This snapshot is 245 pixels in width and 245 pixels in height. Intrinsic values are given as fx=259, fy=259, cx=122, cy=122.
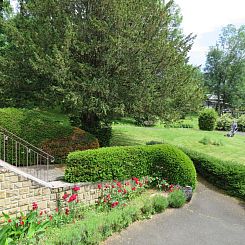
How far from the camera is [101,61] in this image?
10.5 meters

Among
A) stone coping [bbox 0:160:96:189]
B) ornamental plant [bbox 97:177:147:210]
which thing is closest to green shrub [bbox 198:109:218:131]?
ornamental plant [bbox 97:177:147:210]

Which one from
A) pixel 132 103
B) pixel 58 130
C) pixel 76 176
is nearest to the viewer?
pixel 76 176

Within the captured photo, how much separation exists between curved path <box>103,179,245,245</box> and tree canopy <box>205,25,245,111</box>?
36.4 meters

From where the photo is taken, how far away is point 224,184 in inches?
367

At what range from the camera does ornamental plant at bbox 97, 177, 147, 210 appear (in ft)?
23.6

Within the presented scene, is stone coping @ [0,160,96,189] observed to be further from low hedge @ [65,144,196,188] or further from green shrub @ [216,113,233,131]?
green shrub @ [216,113,233,131]

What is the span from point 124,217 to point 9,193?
9.01ft

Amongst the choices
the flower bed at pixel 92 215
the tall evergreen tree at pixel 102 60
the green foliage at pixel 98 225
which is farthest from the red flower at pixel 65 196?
the tall evergreen tree at pixel 102 60

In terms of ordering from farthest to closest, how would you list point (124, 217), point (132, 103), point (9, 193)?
point (132, 103), point (124, 217), point (9, 193)

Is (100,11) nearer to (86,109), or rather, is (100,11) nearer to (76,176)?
(86,109)

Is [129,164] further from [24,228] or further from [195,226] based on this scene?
[24,228]

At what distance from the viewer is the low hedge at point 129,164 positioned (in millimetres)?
7066

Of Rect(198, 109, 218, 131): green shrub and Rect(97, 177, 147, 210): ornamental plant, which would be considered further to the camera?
Rect(198, 109, 218, 131): green shrub

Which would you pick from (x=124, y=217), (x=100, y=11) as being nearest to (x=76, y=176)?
(x=124, y=217)
